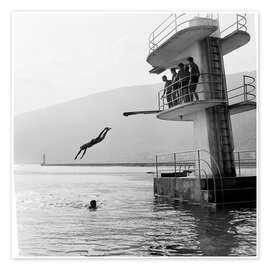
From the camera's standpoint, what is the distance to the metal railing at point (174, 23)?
6957 millimetres

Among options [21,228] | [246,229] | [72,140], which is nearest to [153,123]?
[72,140]

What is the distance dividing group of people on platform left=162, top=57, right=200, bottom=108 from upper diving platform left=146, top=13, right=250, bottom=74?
415 mm

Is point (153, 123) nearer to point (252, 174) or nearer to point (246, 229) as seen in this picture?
point (252, 174)

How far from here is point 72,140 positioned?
290 inches

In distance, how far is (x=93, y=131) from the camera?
744 cm

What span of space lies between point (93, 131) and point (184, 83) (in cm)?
289

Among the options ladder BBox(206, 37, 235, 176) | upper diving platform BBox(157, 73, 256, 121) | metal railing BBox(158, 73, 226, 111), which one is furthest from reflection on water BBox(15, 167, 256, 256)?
metal railing BBox(158, 73, 226, 111)

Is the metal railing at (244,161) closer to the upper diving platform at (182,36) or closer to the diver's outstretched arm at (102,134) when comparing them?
the upper diving platform at (182,36)

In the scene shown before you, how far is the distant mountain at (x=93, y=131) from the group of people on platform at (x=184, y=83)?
1395mm

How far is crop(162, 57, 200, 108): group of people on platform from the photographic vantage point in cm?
909

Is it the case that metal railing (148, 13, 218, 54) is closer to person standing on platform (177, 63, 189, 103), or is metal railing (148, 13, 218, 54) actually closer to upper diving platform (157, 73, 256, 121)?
person standing on platform (177, 63, 189, 103)

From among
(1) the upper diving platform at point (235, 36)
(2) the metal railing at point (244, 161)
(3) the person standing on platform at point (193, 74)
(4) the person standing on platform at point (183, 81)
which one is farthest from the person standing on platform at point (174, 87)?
(2) the metal railing at point (244, 161)

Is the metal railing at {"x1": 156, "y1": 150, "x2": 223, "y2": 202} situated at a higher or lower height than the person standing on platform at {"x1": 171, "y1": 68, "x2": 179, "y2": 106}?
lower

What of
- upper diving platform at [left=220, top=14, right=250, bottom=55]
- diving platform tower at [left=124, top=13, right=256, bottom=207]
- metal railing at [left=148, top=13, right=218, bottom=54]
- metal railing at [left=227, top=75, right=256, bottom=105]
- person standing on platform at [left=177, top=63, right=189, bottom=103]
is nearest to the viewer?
metal railing at [left=148, top=13, right=218, bottom=54]
